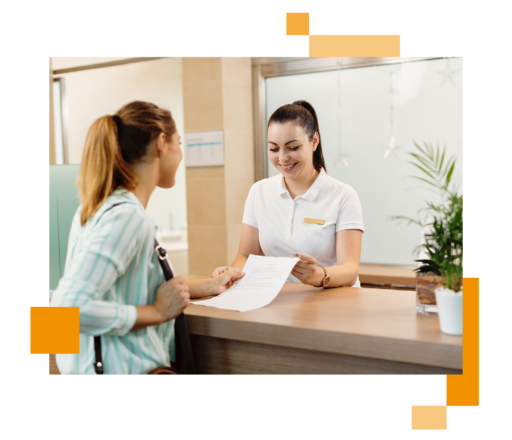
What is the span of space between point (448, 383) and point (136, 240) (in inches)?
33.7

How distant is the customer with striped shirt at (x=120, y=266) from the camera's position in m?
1.31

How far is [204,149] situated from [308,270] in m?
2.37

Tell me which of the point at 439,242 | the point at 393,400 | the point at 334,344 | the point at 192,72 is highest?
the point at 192,72

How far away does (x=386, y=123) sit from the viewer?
148 inches

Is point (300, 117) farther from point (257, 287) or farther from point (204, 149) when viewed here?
point (204, 149)

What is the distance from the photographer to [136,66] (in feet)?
16.5

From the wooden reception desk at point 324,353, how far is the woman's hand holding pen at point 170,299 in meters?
0.18

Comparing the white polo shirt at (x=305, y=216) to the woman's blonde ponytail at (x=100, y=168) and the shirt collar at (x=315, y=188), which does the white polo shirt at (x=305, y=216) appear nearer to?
the shirt collar at (x=315, y=188)
